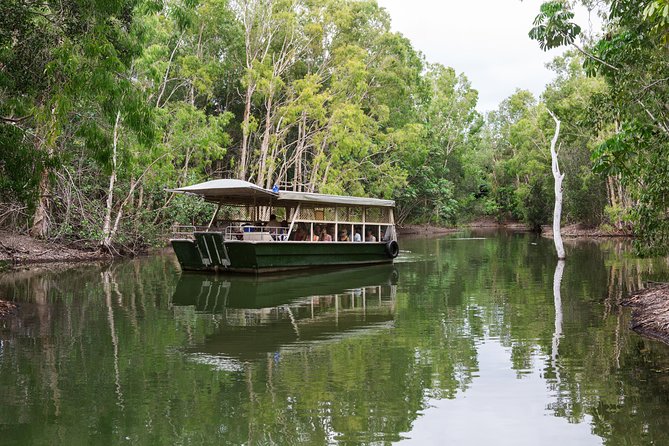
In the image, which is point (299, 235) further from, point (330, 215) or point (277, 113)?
point (277, 113)

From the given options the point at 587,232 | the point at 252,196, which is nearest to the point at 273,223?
the point at 252,196

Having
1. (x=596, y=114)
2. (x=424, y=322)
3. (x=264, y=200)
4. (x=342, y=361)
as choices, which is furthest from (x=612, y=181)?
(x=342, y=361)

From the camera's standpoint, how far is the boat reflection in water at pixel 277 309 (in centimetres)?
940

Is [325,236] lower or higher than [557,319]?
higher

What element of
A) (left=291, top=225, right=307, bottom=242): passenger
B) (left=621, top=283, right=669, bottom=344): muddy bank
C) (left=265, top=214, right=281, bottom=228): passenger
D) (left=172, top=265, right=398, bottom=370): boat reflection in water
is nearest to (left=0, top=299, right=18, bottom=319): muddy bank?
(left=172, top=265, right=398, bottom=370): boat reflection in water

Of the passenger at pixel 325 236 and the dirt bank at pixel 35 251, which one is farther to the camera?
the passenger at pixel 325 236

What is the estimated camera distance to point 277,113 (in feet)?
116

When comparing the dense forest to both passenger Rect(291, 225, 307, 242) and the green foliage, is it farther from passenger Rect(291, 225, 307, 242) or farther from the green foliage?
passenger Rect(291, 225, 307, 242)

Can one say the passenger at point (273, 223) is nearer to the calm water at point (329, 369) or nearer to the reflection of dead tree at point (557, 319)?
the calm water at point (329, 369)

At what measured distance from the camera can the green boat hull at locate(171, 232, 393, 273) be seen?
754 inches

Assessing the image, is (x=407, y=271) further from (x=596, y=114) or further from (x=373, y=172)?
(x=373, y=172)

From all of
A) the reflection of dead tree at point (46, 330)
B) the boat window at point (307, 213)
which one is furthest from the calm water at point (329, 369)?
the boat window at point (307, 213)

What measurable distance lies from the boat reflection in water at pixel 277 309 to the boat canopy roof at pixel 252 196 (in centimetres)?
232

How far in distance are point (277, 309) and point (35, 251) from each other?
12864 mm
